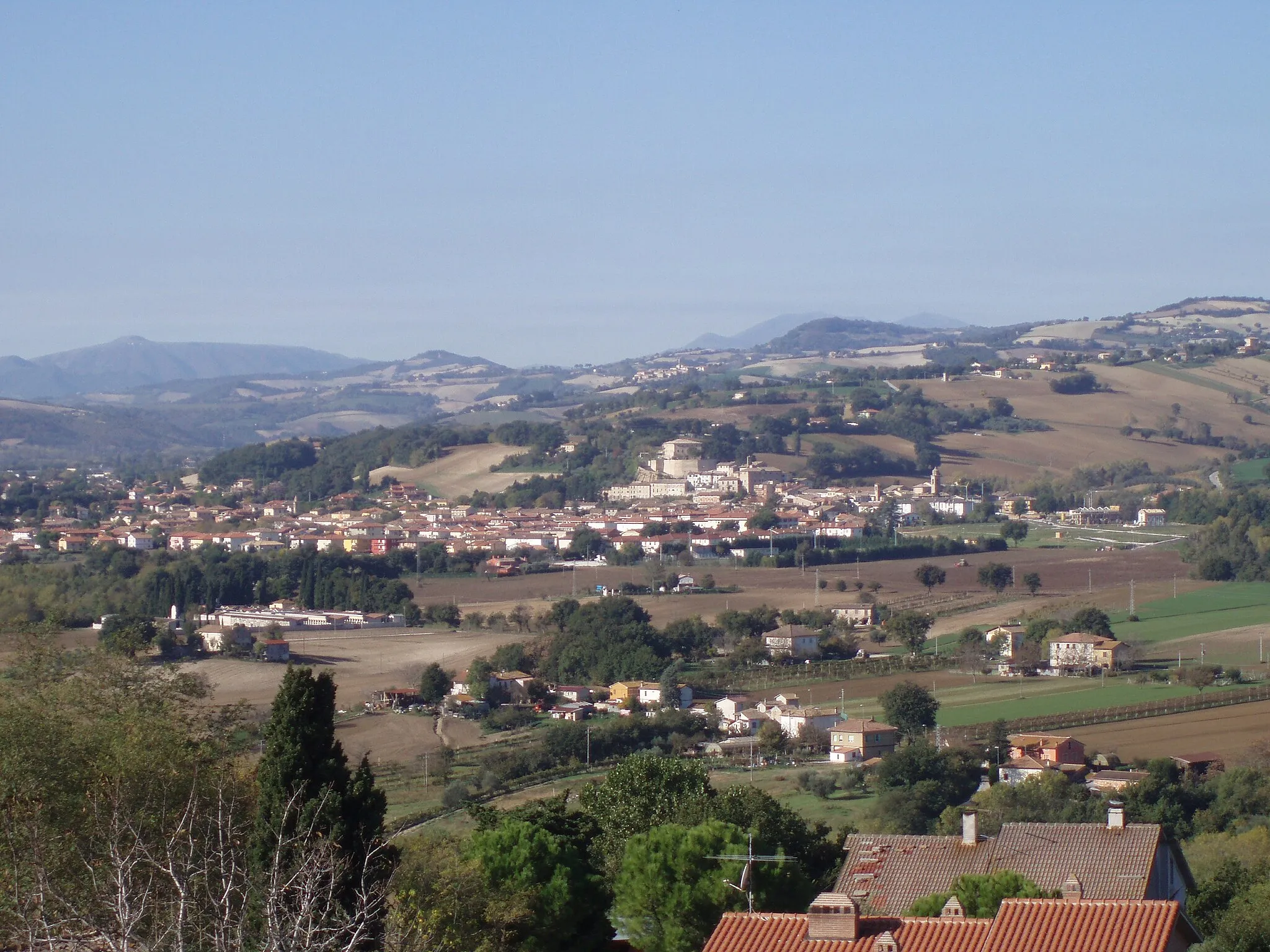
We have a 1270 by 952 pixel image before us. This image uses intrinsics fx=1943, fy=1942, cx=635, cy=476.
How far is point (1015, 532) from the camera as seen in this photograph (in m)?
65.5

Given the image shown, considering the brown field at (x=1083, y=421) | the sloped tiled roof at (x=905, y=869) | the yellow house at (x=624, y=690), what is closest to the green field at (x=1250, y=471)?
the brown field at (x=1083, y=421)

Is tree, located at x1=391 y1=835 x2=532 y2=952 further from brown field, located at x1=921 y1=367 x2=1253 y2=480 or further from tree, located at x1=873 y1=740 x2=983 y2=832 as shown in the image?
brown field, located at x1=921 y1=367 x2=1253 y2=480

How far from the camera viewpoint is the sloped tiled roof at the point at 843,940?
10078mm

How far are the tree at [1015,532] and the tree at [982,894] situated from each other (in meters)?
53.4

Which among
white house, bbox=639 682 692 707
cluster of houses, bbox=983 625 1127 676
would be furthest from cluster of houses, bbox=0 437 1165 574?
white house, bbox=639 682 692 707

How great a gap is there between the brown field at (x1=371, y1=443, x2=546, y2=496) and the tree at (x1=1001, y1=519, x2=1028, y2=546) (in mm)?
30697

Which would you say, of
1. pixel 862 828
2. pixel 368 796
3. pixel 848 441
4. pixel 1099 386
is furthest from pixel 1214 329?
pixel 368 796

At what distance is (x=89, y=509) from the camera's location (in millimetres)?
86500

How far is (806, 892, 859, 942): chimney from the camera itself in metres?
10.2

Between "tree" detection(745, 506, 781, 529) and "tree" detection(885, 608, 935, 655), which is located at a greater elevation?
"tree" detection(885, 608, 935, 655)

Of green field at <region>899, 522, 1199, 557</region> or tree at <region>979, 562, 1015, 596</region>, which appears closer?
tree at <region>979, 562, 1015, 596</region>

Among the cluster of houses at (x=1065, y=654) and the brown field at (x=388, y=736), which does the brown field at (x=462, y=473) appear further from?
the brown field at (x=388, y=736)

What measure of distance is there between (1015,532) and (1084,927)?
56592mm

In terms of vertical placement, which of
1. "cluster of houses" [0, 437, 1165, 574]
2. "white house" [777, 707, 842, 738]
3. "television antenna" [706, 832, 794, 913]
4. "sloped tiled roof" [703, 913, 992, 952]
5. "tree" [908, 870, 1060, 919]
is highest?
"sloped tiled roof" [703, 913, 992, 952]
